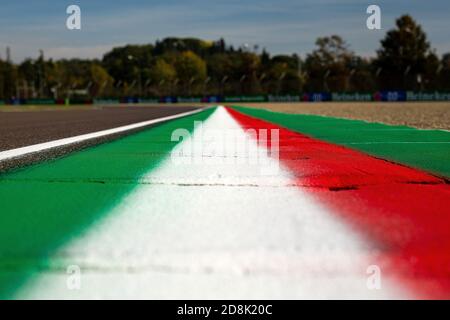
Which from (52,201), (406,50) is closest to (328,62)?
(406,50)

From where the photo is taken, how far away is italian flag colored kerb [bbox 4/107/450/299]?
6.22 feet

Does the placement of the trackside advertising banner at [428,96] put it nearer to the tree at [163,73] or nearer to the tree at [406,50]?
the tree at [406,50]

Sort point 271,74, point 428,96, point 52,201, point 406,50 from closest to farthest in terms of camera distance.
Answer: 1. point 52,201
2. point 428,96
3. point 406,50
4. point 271,74

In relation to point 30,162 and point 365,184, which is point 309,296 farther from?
point 30,162

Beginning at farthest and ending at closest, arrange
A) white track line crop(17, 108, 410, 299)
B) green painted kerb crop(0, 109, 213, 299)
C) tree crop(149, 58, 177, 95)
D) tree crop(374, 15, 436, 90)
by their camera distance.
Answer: tree crop(149, 58, 177, 95) < tree crop(374, 15, 436, 90) < green painted kerb crop(0, 109, 213, 299) < white track line crop(17, 108, 410, 299)

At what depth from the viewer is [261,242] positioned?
233cm

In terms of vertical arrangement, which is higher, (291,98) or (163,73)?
(163,73)

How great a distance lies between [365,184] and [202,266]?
2.06m

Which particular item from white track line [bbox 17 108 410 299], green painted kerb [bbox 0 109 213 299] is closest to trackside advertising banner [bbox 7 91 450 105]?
green painted kerb [bbox 0 109 213 299]

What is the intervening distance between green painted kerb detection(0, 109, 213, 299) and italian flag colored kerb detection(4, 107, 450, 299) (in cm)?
5

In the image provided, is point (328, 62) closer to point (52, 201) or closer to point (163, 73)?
point (163, 73)

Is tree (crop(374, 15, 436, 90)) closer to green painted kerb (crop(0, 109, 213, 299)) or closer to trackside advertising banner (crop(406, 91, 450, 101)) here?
trackside advertising banner (crop(406, 91, 450, 101))

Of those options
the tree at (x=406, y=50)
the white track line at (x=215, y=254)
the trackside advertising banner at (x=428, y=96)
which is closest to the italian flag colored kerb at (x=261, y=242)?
the white track line at (x=215, y=254)

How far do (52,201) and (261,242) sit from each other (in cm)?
139
